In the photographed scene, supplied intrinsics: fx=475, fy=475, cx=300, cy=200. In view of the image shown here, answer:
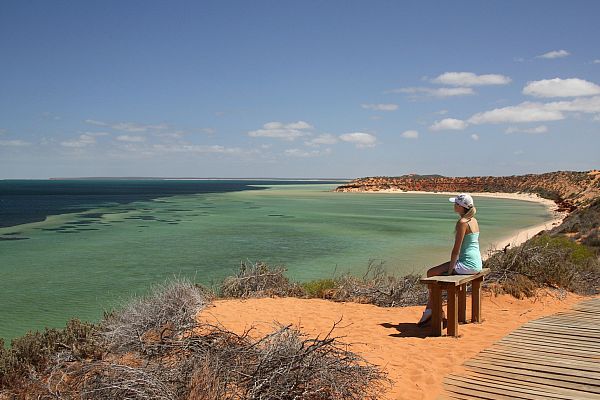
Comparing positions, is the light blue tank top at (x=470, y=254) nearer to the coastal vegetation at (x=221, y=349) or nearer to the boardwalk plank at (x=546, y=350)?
the boardwalk plank at (x=546, y=350)

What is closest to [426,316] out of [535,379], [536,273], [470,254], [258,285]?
[470,254]

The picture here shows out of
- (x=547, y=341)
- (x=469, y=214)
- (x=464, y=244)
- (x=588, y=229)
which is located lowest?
(x=547, y=341)

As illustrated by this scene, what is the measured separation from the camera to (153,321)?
7.23 meters

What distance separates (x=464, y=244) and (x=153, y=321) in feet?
15.7

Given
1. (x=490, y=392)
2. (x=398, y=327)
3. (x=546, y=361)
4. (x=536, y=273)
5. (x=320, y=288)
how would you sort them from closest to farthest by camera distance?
(x=490, y=392) → (x=546, y=361) → (x=398, y=327) → (x=536, y=273) → (x=320, y=288)

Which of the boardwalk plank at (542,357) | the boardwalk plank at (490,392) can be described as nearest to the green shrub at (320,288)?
the boardwalk plank at (542,357)

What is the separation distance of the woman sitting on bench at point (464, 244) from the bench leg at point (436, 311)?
258mm

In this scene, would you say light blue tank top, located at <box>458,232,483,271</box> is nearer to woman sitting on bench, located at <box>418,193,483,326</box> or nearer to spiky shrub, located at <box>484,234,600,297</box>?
woman sitting on bench, located at <box>418,193,483,326</box>

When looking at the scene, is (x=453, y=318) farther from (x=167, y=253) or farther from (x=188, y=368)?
(x=167, y=253)

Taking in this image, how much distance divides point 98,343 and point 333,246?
16922 mm

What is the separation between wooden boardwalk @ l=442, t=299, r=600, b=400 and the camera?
4.51 metres

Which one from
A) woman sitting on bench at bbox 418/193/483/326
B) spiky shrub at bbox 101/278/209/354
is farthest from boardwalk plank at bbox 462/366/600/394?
spiky shrub at bbox 101/278/209/354

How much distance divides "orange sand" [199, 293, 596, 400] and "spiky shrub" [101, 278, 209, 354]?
447mm

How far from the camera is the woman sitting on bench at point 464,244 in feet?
21.6
